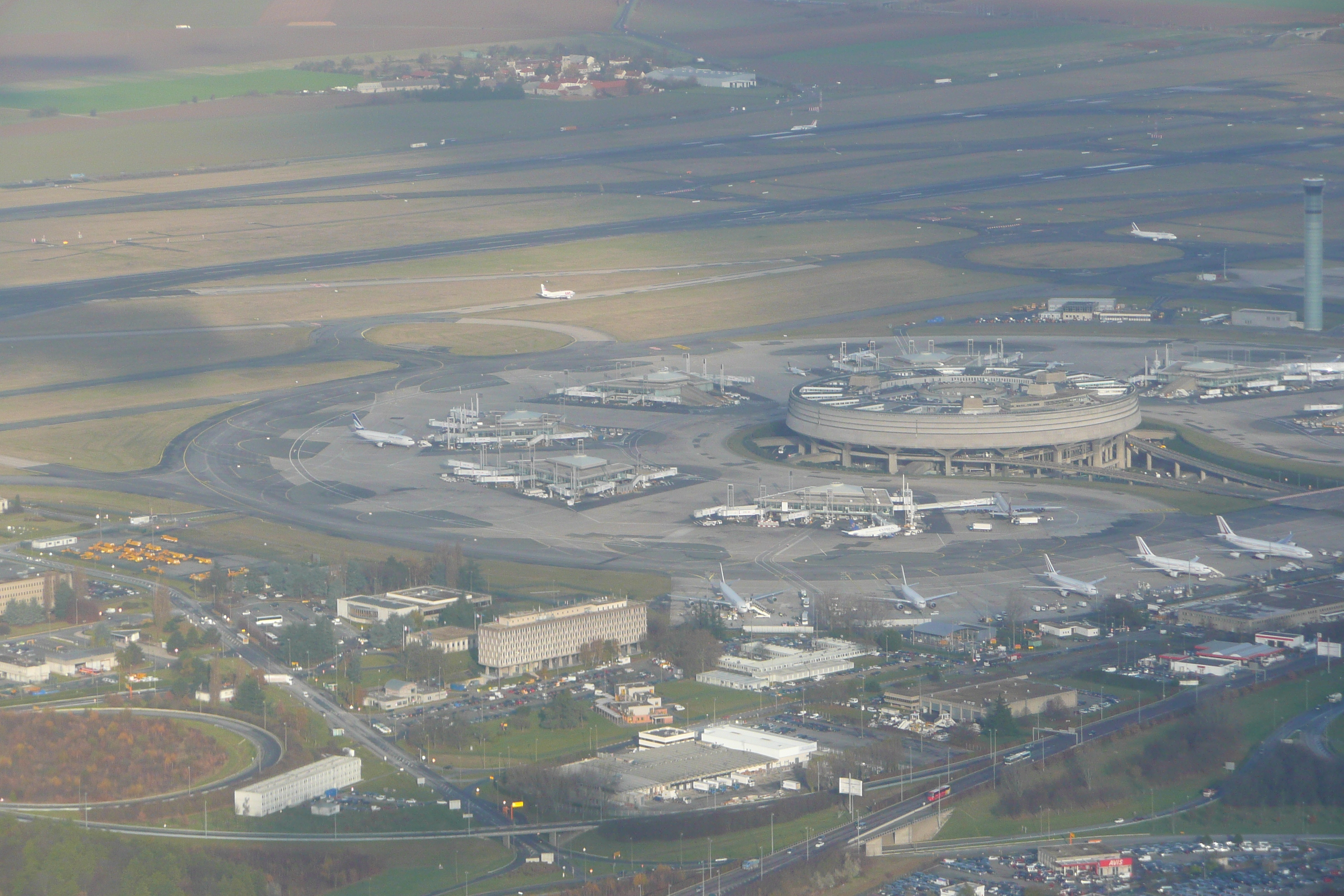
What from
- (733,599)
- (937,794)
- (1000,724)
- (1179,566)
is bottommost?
(1179,566)

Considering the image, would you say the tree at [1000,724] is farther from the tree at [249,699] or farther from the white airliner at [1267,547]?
the white airliner at [1267,547]

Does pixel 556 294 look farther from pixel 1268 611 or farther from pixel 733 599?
pixel 1268 611

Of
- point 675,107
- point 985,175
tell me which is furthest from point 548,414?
point 675,107

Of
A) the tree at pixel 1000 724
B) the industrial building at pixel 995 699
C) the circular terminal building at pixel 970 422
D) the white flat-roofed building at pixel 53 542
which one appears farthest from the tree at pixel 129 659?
the circular terminal building at pixel 970 422

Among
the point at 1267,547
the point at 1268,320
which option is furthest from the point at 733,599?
the point at 1268,320

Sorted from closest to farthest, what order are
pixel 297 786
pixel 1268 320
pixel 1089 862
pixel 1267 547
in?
pixel 1089 862, pixel 297 786, pixel 1267 547, pixel 1268 320

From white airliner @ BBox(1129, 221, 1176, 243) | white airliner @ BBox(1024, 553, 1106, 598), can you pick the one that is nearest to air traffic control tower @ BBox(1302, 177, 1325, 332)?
white airliner @ BBox(1129, 221, 1176, 243)

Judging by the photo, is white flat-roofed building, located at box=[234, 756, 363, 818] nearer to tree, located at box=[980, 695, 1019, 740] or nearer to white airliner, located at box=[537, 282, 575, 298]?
tree, located at box=[980, 695, 1019, 740]
